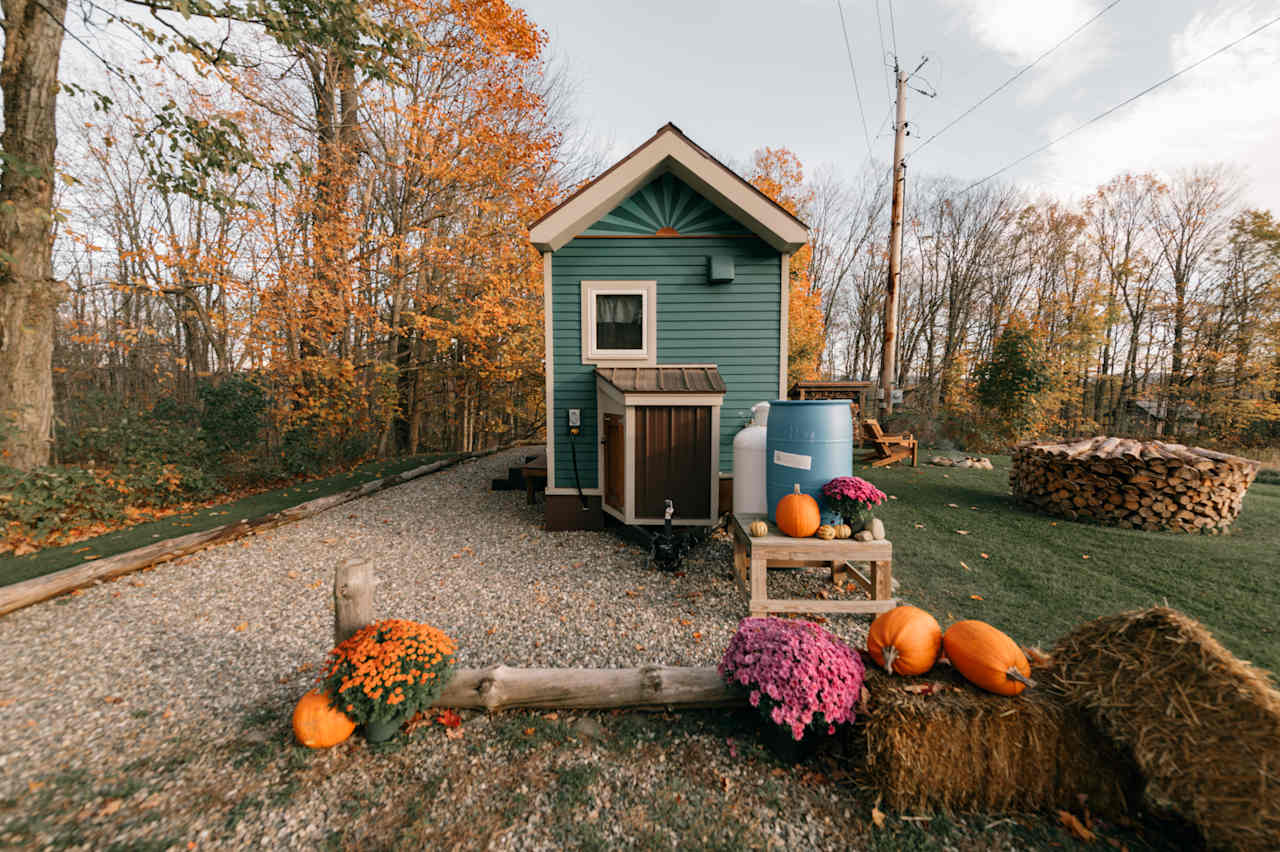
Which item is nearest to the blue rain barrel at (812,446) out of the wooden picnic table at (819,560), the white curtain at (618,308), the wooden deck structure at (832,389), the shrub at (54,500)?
the wooden picnic table at (819,560)

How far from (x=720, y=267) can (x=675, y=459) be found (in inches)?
97.5

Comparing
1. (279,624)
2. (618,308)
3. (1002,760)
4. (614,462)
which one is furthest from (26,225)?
(1002,760)

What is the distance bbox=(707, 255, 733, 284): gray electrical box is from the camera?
5.77m

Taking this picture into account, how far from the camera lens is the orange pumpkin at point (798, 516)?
11.4ft

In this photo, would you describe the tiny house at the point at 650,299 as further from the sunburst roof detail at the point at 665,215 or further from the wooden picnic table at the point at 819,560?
the wooden picnic table at the point at 819,560

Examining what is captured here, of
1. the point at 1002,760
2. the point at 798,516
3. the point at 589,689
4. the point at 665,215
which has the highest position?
the point at 665,215

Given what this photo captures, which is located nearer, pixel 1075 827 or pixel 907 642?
pixel 1075 827

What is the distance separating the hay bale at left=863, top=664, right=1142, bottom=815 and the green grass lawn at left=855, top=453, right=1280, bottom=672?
5.11ft

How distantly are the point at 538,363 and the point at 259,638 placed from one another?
9283mm

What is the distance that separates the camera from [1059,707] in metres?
1.95

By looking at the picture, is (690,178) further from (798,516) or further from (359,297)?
(359,297)

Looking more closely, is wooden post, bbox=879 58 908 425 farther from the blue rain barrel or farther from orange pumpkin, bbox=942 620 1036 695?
orange pumpkin, bbox=942 620 1036 695

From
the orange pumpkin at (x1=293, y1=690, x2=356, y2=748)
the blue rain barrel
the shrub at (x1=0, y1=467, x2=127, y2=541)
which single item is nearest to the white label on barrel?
the blue rain barrel

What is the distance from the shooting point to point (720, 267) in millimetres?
5773
